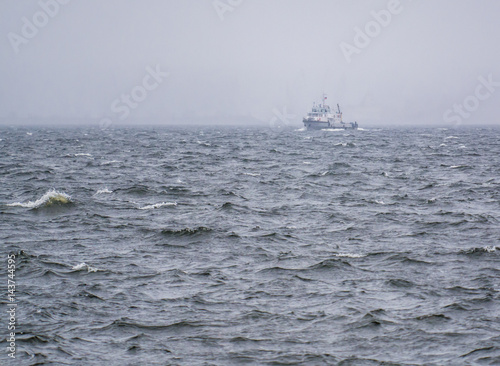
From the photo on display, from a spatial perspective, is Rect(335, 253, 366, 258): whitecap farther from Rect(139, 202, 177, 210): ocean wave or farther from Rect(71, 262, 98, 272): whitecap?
Rect(139, 202, 177, 210): ocean wave

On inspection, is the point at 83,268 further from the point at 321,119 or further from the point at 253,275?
the point at 321,119

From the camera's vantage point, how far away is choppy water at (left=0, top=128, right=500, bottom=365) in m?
11.2

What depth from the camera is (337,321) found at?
12.6m

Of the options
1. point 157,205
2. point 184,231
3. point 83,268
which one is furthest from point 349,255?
point 157,205

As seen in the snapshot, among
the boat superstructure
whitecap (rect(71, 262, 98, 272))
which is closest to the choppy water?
whitecap (rect(71, 262, 98, 272))

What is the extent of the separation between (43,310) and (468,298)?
974cm

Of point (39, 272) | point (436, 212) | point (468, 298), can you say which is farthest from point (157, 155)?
point (468, 298)

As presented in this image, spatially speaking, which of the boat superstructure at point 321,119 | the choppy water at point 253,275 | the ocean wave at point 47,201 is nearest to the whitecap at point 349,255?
the choppy water at point 253,275

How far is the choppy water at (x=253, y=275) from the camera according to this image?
1122cm

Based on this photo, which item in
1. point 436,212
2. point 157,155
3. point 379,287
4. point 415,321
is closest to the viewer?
point 415,321

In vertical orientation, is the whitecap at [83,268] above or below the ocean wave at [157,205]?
below

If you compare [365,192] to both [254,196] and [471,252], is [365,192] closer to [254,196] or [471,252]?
[254,196]

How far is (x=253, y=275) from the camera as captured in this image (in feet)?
52.7

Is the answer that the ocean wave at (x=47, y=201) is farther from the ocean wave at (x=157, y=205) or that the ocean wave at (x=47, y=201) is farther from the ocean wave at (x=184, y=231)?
the ocean wave at (x=184, y=231)
